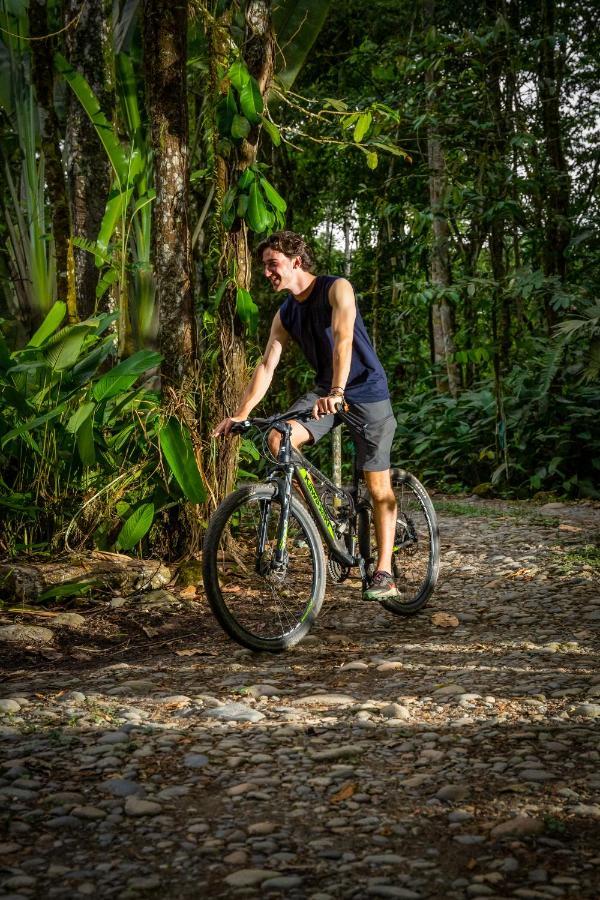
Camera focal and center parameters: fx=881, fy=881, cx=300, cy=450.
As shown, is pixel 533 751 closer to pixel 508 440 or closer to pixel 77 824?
pixel 77 824

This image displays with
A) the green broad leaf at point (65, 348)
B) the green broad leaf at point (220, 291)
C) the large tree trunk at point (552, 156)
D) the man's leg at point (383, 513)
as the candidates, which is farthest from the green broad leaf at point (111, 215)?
the large tree trunk at point (552, 156)

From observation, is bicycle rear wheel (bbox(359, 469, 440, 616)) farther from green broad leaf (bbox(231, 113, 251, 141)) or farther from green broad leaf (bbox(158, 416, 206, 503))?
green broad leaf (bbox(231, 113, 251, 141))

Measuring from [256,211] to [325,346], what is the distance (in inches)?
51.5

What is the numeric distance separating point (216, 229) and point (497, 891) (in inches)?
177

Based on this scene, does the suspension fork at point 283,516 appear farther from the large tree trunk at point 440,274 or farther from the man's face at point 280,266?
the large tree trunk at point 440,274

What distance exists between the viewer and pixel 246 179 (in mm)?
5340

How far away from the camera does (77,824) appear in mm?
2361

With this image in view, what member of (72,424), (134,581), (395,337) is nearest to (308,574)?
(134,581)

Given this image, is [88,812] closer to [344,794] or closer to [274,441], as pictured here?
[344,794]

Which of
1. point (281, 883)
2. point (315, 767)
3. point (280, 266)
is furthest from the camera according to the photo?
point (280, 266)

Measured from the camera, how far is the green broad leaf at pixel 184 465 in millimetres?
5320

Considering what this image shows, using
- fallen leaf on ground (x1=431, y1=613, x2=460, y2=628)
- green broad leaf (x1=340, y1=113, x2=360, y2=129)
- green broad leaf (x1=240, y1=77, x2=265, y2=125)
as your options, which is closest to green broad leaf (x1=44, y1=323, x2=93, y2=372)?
green broad leaf (x1=240, y1=77, x2=265, y2=125)

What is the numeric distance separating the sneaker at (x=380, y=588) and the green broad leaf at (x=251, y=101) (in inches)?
110

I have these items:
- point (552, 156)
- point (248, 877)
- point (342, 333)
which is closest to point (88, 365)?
point (342, 333)
